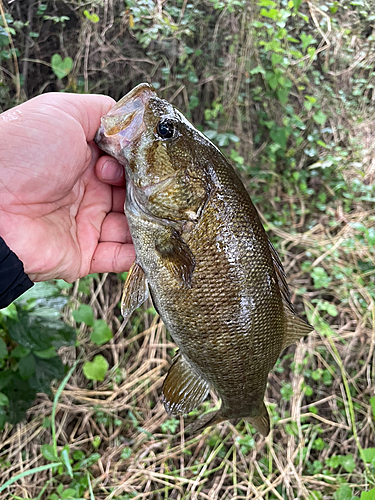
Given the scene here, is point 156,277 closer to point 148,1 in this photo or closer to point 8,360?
point 8,360

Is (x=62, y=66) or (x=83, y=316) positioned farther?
(x=62, y=66)

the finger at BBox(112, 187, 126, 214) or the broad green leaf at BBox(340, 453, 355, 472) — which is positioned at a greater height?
the finger at BBox(112, 187, 126, 214)

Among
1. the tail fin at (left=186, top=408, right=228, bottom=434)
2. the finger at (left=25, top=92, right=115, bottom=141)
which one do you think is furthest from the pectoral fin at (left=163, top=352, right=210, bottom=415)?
the finger at (left=25, top=92, right=115, bottom=141)

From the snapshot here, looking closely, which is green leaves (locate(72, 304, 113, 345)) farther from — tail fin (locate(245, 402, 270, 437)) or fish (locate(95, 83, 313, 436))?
tail fin (locate(245, 402, 270, 437))

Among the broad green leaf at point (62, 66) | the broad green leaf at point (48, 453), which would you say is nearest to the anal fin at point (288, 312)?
the broad green leaf at point (48, 453)

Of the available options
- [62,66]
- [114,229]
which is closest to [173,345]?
[114,229]

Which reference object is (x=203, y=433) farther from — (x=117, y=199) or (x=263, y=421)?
(x=117, y=199)

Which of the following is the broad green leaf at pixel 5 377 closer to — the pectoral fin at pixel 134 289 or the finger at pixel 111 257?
the finger at pixel 111 257
